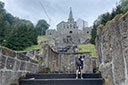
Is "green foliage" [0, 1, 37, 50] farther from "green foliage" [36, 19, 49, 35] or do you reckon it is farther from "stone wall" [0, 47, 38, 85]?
"green foliage" [36, 19, 49, 35]

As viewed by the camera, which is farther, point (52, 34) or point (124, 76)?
point (52, 34)

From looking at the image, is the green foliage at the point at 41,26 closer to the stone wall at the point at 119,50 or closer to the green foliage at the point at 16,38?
the green foliage at the point at 16,38

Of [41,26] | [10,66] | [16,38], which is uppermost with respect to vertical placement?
[41,26]

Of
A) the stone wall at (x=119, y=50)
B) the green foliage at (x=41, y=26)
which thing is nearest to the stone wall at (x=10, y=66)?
the stone wall at (x=119, y=50)

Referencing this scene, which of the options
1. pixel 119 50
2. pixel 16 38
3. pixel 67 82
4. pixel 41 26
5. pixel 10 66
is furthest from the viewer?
pixel 41 26

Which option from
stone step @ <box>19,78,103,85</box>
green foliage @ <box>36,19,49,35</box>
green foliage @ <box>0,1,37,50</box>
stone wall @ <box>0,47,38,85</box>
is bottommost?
stone step @ <box>19,78,103,85</box>

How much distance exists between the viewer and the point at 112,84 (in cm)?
292

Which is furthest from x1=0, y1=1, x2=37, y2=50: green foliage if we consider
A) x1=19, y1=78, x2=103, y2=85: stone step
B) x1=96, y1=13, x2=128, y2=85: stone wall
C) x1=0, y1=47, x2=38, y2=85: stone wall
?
x1=96, y1=13, x2=128, y2=85: stone wall

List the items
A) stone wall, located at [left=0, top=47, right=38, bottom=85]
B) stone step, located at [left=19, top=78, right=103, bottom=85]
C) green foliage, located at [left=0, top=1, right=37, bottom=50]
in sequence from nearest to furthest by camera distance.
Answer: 1. stone wall, located at [left=0, top=47, right=38, bottom=85]
2. stone step, located at [left=19, top=78, right=103, bottom=85]
3. green foliage, located at [left=0, top=1, right=37, bottom=50]

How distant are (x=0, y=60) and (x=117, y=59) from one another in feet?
9.64

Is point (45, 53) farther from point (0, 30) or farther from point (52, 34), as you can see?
point (52, 34)

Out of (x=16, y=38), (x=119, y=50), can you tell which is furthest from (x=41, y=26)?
(x=119, y=50)

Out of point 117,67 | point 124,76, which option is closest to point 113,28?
point 117,67

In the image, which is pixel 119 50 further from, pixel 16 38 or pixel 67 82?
pixel 16 38
